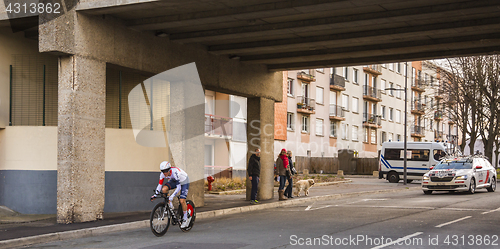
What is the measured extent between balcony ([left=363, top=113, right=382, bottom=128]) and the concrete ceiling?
Result: 44.7 metres

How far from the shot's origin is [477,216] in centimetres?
1380

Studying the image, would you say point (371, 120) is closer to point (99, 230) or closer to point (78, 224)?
point (78, 224)

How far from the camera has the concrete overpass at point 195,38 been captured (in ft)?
39.9

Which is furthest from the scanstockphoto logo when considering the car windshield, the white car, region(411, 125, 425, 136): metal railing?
region(411, 125, 425, 136): metal railing

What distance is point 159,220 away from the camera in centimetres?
1073

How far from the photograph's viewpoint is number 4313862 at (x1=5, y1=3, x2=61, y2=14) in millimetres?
12258

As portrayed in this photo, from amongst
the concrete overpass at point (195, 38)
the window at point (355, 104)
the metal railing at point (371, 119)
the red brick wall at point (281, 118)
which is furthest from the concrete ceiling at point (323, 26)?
the metal railing at point (371, 119)

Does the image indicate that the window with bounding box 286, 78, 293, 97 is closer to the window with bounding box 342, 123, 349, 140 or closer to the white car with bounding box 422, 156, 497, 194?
the window with bounding box 342, 123, 349, 140

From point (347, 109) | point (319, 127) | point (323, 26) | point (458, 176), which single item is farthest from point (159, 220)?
point (347, 109)

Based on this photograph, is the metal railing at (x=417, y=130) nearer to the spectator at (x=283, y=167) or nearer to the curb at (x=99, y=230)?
the spectator at (x=283, y=167)

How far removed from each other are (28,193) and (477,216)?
11998 mm

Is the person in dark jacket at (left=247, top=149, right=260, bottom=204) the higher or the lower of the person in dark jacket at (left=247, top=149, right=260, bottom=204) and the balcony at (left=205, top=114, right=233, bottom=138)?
the lower

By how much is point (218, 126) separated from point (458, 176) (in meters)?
19.7

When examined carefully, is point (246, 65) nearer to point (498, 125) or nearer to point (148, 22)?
point (148, 22)
